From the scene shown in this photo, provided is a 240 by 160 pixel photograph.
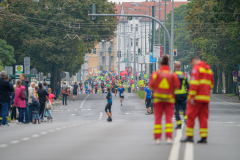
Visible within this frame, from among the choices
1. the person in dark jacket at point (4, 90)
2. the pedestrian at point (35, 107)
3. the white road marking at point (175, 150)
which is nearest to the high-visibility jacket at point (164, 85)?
the white road marking at point (175, 150)

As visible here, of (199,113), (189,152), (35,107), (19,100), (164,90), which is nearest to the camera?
(189,152)

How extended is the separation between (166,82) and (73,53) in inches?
1813

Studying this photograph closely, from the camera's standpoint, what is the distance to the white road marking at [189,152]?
939 cm

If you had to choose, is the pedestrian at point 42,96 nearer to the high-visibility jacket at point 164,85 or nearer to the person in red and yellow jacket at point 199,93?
the person in red and yellow jacket at point 199,93

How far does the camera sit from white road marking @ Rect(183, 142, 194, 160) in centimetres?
939

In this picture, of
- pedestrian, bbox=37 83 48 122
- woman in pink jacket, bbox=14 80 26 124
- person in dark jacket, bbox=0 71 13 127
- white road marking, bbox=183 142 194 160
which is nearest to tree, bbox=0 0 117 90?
pedestrian, bbox=37 83 48 122

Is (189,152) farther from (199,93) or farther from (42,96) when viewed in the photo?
(42,96)

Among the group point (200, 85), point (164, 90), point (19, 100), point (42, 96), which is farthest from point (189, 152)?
point (42, 96)

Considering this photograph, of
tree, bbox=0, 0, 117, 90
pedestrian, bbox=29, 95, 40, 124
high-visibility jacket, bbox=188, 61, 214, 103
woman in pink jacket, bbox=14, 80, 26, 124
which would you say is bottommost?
pedestrian, bbox=29, 95, 40, 124

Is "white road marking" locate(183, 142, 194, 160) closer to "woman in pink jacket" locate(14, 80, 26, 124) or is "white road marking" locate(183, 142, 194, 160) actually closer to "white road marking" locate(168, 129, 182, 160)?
"white road marking" locate(168, 129, 182, 160)

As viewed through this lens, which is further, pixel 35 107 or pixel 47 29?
pixel 47 29

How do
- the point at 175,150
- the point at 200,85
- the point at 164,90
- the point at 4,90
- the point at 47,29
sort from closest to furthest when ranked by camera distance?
1. the point at 175,150
2. the point at 164,90
3. the point at 200,85
4. the point at 4,90
5. the point at 47,29

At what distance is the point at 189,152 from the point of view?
10.0m

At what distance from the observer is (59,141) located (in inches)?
502
